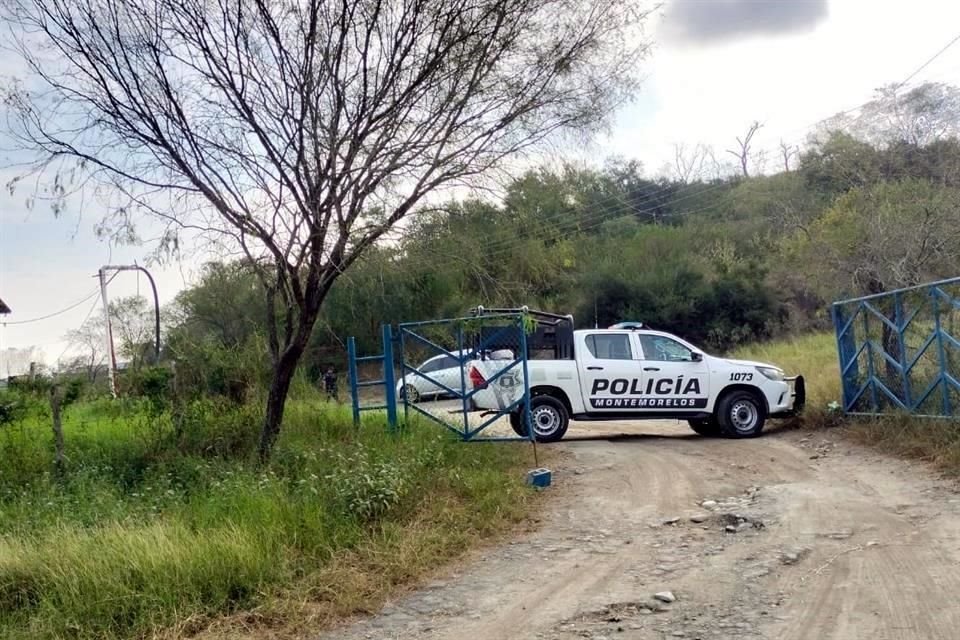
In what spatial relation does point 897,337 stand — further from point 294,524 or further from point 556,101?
point 294,524

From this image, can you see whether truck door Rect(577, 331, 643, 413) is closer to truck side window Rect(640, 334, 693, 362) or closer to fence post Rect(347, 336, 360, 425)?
truck side window Rect(640, 334, 693, 362)

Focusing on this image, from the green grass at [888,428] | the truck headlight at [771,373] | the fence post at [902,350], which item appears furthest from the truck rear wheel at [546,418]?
the fence post at [902,350]

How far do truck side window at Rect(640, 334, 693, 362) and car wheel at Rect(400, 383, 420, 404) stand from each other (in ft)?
11.8

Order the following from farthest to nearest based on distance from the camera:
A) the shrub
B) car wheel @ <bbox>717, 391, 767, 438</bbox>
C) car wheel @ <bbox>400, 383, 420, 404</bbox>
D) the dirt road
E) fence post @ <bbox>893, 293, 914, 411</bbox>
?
1. car wheel @ <bbox>717, 391, 767, 438</bbox>
2. car wheel @ <bbox>400, 383, 420, 404</bbox>
3. fence post @ <bbox>893, 293, 914, 411</bbox>
4. the shrub
5. the dirt road

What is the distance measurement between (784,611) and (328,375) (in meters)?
10.5

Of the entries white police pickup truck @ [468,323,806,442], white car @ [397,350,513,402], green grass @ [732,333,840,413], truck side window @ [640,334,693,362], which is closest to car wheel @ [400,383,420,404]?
white car @ [397,350,513,402]

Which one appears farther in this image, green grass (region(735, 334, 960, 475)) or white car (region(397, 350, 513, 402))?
white car (region(397, 350, 513, 402))

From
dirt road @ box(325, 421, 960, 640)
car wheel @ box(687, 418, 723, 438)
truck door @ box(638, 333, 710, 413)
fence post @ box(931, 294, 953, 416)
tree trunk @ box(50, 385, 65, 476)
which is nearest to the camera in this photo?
dirt road @ box(325, 421, 960, 640)

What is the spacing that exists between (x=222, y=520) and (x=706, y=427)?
9313 millimetres

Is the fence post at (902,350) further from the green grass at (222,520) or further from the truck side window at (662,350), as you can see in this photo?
the green grass at (222,520)

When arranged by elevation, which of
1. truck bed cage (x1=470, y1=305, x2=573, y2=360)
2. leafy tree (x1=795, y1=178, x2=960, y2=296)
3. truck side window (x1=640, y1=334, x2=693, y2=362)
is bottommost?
truck side window (x1=640, y1=334, x2=693, y2=362)

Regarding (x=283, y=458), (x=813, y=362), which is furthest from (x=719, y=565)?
(x=813, y=362)

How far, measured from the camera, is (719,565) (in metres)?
6.05

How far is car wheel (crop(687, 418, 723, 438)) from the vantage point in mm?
13199
